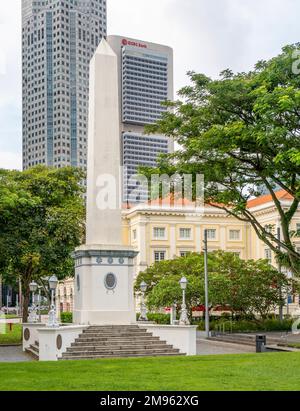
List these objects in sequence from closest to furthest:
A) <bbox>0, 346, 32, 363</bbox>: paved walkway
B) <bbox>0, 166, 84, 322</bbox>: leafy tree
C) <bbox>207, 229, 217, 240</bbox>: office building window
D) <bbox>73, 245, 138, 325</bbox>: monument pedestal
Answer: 1. <bbox>0, 346, 32, 363</bbox>: paved walkway
2. <bbox>73, 245, 138, 325</bbox>: monument pedestal
3. <bbox>0, 166, 84, 322</bbox>: leafy tree
4. <bbox>207, 229, 217, 240</bbox>: office building window

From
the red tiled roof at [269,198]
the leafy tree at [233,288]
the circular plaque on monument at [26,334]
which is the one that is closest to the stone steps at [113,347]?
the circular plaque on monument at [26,334]

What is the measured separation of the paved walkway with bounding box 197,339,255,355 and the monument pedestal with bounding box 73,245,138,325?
359cm

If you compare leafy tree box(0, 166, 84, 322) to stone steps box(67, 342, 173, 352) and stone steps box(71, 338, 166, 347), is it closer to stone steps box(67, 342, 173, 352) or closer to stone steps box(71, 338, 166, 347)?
stone steps box(71, 338, 166, 347)

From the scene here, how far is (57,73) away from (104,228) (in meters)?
83.2

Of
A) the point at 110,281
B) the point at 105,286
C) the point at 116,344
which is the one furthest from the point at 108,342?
the point at 110,281

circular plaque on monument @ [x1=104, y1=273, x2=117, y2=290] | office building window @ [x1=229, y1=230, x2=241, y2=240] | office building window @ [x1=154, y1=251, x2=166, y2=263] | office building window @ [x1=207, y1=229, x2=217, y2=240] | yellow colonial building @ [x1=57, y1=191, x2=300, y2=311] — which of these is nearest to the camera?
circular plaque on monument @ [x1=104, y1=273, x2=117, y2=290]

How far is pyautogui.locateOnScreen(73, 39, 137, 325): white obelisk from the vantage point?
26031 mm

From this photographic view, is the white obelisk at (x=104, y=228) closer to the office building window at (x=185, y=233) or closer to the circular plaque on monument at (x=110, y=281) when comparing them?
the circular plaque on monument at (x=110, y=281)

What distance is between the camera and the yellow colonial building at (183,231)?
69.9 meters

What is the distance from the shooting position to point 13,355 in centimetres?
2717

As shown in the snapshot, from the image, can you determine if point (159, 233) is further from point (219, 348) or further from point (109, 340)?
point (109, 340)

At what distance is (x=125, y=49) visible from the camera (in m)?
95.5

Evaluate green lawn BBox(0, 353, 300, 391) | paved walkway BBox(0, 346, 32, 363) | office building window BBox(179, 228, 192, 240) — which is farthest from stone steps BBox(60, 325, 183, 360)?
office building window BBox(179, 228, 192, 240)

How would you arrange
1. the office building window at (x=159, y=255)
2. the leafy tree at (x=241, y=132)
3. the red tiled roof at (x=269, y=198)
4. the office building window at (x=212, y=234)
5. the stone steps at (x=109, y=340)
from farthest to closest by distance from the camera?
the office building window at (x=212, y=234) < the office building window at (x=159, y=255) < the red tiled roof at (x=269, y=198) < the stone steps at (x=109, y=340) < the leafy tree at (x=241, y=132)
